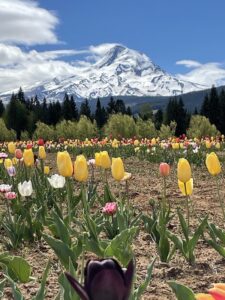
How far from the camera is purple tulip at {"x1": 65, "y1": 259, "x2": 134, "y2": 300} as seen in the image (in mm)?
906

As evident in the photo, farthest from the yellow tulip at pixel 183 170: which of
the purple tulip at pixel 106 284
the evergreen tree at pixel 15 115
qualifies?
the evergreen tree at pixel 15 115

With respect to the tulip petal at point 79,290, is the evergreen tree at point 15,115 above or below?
below

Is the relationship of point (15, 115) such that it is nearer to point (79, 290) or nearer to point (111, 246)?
point (111, 246)

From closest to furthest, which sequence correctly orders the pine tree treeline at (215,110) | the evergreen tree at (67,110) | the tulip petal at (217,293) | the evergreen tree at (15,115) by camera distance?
the tulip petal at (217,293), the evergreen tree at (15,115), the pine tree treeline at (215,110), the evergreen tree at (67,110)

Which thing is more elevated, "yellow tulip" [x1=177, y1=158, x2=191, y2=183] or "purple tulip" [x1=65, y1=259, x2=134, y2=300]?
"purple tulip" [x1=65, y1=259, x2=134, y2=300]

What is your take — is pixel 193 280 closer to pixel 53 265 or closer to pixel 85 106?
pixel 53 265

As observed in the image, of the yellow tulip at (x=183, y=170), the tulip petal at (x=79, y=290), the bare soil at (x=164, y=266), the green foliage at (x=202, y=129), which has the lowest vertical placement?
the green foliage at (x=202, y=129)

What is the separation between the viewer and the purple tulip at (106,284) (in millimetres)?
906

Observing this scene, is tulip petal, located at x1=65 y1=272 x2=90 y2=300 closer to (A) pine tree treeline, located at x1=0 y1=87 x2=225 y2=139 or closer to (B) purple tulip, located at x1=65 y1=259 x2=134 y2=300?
(B) purple tulip, located at x1=65 y1=259 x2=134 y2=300

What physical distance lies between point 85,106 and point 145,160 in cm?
6531

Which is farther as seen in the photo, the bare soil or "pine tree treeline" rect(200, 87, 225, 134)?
"pine tree treeline" rect(200, 87, 225, 134)

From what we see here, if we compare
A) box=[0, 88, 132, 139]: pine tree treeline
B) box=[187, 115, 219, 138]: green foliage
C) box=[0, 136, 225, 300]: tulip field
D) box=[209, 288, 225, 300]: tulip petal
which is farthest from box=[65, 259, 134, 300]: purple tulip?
box=[187, 115, 219, 138]: green foliage

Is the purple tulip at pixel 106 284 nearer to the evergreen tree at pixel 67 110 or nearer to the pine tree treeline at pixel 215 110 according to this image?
the pine tree treeline at pixel 215 110

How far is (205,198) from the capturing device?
707 centimetres
